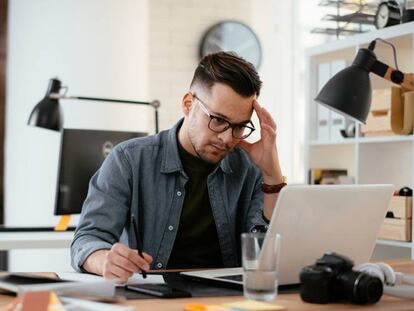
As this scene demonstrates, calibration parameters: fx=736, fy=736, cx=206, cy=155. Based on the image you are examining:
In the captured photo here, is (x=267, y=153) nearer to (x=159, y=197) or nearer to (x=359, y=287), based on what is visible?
(x=159, y=197)

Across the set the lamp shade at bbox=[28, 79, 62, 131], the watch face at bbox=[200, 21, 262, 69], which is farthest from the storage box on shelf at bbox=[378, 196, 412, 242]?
the watch face at bbox=[200, 21, 262, 69]

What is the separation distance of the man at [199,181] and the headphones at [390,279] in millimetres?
513

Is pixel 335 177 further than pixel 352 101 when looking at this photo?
Yes

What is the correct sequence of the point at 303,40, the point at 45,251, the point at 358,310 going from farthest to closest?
the point at 303,40 < the point at 45,251 < the point at 358,310

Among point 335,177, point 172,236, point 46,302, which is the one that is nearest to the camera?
point 46,302

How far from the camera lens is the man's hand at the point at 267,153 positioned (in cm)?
210

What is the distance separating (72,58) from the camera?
176 inches

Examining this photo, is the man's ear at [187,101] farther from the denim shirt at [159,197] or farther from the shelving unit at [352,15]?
the shelving unit at [352,15]

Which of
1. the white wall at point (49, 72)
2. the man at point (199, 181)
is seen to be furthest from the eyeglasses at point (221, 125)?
the white wall at point (49, 72)

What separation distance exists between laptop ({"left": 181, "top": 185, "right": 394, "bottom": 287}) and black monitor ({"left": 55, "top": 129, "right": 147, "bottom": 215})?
152 cm

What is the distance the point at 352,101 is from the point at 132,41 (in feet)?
8.64

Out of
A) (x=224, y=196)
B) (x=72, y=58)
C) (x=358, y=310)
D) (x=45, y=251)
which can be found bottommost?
(x=45, y=251)

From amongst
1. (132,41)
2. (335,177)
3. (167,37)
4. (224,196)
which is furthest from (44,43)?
(224,196)

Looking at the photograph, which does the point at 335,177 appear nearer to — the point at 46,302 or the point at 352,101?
the point at 352,101
